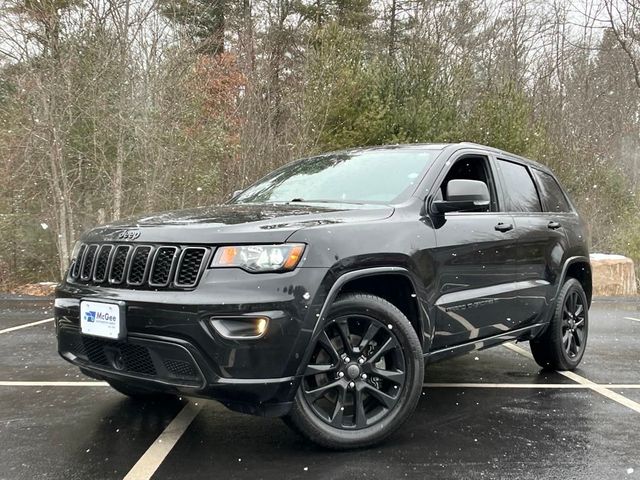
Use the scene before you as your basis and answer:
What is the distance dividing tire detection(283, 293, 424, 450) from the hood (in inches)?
18.4

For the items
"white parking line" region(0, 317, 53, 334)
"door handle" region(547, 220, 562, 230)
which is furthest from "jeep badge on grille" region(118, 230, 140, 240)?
"white parking line" region(0, 317, 53, 334)

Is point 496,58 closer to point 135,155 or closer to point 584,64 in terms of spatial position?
point 584,64

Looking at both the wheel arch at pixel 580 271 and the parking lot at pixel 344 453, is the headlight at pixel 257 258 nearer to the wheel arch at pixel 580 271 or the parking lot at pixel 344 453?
the parking lot at pixel 344 453

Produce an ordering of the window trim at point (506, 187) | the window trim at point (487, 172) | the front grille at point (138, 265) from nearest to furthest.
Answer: the front grille at point (138, 265) < the window trim at point (487, 172) < the window trim at point (506, 187)

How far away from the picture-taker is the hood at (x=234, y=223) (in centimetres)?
295

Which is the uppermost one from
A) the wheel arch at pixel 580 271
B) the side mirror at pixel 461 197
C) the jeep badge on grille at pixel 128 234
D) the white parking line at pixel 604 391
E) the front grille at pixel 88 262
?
the side mirror at pixel 461 197

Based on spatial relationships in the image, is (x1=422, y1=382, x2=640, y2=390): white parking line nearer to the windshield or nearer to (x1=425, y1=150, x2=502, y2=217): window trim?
(x1=425, y1=150, x2=502, y2=217): window trim

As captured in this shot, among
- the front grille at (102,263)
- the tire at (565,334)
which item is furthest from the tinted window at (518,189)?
the front grille at (102,263)

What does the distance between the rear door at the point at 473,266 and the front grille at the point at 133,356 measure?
1.57 metres

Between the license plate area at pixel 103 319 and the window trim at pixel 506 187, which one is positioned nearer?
the license plate area at pixel 103 319

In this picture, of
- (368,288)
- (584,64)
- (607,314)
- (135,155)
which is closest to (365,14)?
(584,64)

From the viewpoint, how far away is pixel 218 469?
3.02 meters

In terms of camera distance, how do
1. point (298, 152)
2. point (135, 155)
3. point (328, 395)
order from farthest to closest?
point (298, 152), point (135, 155), point (328, 395)

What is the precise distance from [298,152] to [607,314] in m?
7.08
